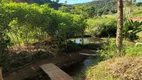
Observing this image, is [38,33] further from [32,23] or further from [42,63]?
[42,63]

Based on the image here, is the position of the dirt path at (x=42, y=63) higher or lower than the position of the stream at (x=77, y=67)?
higher

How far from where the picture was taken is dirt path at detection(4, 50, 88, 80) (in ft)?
51.3

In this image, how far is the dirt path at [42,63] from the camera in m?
15.6

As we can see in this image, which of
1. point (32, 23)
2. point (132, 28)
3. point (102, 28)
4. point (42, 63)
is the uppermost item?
point (32, 23)

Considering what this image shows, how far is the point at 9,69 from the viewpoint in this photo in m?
15.9

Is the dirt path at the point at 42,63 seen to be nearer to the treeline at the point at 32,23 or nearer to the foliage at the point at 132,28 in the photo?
the treeline at the point at 32,23

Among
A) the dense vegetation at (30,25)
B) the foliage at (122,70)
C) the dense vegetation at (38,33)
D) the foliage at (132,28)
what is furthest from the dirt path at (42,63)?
the foliage at (122,70)

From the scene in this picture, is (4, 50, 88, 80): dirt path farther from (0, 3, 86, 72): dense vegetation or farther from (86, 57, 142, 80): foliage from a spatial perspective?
(86, 57, 142, 80): foliage

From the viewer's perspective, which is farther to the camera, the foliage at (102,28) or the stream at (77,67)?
the foliage at (102,28)

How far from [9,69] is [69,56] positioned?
6077 mm

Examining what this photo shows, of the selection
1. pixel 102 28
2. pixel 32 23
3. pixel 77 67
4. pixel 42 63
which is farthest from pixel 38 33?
pixel 102 28

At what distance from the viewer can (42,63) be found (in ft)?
59.9

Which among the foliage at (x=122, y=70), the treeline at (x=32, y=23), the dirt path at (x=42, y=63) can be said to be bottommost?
the dirt path at (x=42, y=63)

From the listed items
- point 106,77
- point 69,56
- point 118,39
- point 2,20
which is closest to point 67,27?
point 69,56
